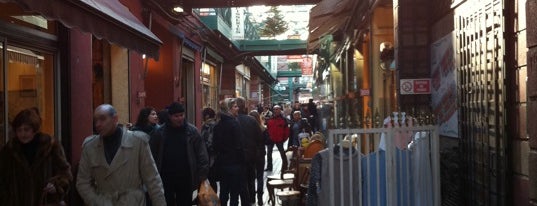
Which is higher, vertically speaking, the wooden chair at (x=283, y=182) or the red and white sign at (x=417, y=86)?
the red and white sign at (x=417, y=86)

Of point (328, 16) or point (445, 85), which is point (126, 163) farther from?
point (328, 16)

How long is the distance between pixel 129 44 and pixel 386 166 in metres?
3.40

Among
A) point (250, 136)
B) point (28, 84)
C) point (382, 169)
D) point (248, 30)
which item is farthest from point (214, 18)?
point (382, 169)

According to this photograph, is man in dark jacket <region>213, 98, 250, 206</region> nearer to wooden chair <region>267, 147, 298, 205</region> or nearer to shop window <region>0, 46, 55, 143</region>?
wooden chair <region>267, 147, 298, 205</region>

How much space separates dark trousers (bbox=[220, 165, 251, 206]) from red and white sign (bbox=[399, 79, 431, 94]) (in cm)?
240

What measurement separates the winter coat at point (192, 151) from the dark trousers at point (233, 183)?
1147 mm

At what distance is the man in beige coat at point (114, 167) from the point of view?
4984mm

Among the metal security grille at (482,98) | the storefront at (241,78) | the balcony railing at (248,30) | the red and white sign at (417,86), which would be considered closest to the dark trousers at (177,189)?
the metal security grille at (482,98)

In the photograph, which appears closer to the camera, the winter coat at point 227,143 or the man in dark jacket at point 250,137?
the winter coat at point 227,143

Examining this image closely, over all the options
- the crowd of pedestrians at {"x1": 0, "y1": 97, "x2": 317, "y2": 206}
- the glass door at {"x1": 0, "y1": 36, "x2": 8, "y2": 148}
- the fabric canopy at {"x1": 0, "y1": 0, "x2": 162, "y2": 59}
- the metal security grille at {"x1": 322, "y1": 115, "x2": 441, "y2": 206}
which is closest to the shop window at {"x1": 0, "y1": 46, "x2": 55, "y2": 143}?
the glass door at {"x1": 0, "y1": 36, "x2": 8, "y2": 148}

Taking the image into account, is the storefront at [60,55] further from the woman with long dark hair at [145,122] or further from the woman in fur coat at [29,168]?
the woman in fur coat at [29,168]

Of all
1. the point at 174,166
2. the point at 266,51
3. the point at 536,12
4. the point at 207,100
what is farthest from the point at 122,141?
the point at 266,51

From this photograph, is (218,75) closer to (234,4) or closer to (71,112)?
(234,4)

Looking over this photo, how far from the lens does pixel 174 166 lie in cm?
701
